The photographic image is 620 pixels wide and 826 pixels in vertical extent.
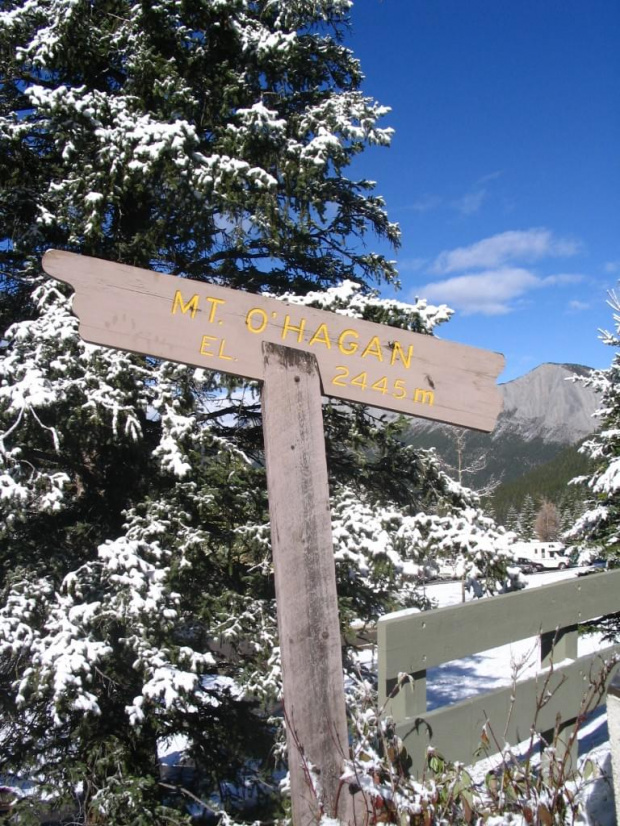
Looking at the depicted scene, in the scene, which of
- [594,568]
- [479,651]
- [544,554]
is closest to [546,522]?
[544,554]

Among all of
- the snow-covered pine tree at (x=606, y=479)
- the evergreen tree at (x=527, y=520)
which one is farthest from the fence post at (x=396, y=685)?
the evergreen tree at (x=527, y=520)

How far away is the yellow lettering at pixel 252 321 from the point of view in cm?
237

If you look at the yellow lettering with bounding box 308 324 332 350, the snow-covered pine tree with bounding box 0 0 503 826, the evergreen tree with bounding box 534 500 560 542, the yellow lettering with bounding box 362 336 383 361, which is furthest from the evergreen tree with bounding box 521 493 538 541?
the yellow lettering with bounding box 308 324 332 350

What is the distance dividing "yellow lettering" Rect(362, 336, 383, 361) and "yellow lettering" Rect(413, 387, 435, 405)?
0.20m

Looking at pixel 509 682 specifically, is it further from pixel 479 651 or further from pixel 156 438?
pixel 479 651

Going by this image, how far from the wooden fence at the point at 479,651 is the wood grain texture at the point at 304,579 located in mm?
225

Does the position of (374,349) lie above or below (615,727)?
above

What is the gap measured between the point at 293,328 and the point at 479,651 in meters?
1.59

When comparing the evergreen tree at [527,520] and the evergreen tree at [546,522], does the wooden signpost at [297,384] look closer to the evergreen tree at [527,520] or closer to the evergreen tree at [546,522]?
the evergreen tree at [527,520]

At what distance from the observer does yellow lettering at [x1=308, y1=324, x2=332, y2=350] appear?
7.98 feet

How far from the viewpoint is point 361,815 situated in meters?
2.12

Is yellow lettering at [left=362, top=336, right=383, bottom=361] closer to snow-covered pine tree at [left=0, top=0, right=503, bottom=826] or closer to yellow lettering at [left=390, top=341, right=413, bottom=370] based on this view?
yellow lettering at [left=390, top=341, right=413, bottom=370]

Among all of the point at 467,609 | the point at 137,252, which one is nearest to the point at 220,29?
the point at 137,252

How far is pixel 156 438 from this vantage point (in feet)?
20.7
